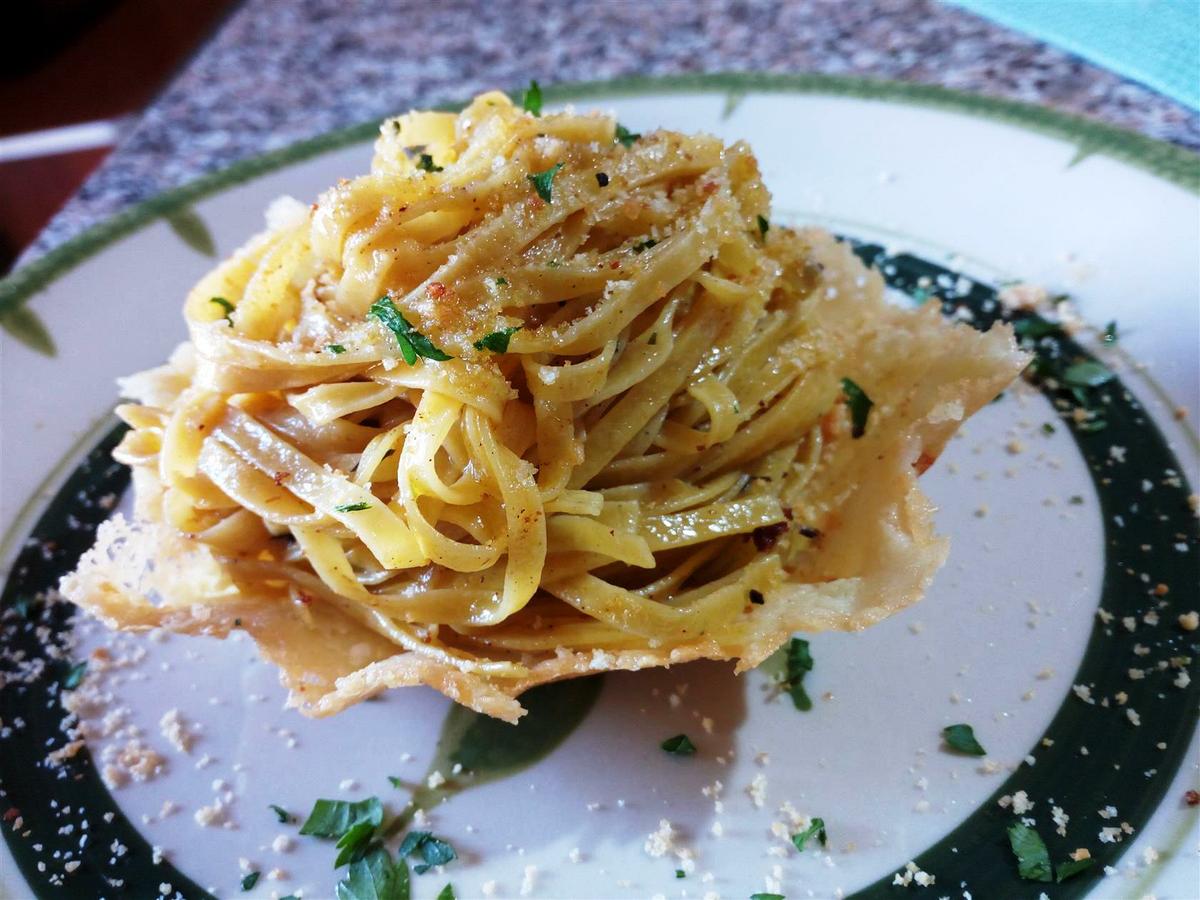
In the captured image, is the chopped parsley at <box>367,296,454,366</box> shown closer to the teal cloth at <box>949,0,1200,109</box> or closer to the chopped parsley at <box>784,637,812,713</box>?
the chopped parsley at <box>784,637,812,713</box>

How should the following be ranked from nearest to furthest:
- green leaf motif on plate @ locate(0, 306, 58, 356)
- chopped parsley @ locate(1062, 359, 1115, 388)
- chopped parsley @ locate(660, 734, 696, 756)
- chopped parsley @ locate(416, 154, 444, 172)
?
chopped parsley @ locate(660, 734, 696, 756) < chopped parsley @ locate(416, 154, 444, 172) < chopped parsley @ locate(1062, 359, 1115, 388) < green leaf motif on plate @ locate(0, 306, 58, 356)

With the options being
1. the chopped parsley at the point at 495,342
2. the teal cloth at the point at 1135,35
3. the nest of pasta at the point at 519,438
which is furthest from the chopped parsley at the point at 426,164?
the teal cloth at the point at 1135,35

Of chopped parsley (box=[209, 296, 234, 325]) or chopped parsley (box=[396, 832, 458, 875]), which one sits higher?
chopped parsley (box=[209, 296, 234, 325])

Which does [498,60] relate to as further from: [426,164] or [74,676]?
[74,676]

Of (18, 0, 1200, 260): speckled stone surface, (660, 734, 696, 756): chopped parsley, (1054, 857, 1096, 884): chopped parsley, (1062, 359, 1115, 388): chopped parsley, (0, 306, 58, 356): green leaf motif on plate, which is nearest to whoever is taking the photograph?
(1054, 857, 1096, 884): chopped parsley

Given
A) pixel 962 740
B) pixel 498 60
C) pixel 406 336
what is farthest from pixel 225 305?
pixel 498 60

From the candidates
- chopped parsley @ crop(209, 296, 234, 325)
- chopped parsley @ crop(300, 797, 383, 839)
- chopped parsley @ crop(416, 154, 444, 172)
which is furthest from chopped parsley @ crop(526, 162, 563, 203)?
chopped parsley @ crop(300, 797, 383, 839)

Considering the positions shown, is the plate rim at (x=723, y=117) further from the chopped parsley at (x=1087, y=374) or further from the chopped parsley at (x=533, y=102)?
the chopped parsley at (x=533, y=102)

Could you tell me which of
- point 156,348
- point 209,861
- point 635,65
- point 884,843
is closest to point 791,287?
point 884,843
